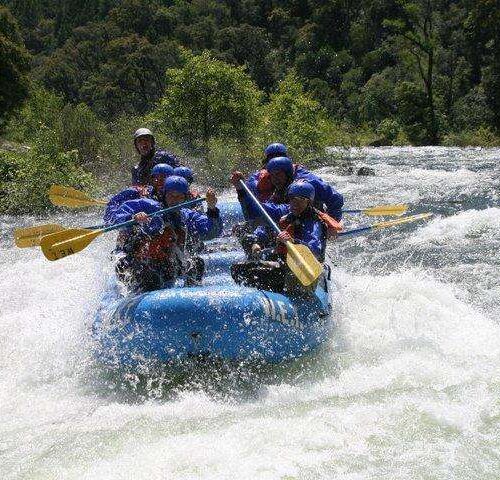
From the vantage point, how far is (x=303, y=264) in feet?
13.7

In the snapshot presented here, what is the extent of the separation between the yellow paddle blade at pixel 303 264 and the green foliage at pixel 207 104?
11.2 m

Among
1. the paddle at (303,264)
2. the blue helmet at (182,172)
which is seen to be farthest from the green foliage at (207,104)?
the paddle at (303,264)

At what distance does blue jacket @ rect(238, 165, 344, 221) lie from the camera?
17.6 feet

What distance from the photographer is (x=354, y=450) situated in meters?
3.22

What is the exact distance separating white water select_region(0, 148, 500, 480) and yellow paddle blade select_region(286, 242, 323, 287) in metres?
0.75

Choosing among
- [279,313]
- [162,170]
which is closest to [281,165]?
[162,170]

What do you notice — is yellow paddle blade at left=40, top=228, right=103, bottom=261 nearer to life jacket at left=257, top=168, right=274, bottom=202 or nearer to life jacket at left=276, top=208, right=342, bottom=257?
life jacket at left=276, top=208, right=342, bottom=257

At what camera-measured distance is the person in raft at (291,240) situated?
15.3ft

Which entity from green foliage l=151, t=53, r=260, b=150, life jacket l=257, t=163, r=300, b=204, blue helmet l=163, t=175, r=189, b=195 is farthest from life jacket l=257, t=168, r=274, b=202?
green foliage l=151, t=53, r=260, b=150

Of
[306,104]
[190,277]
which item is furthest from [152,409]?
[306,104]

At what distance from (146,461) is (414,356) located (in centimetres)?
214

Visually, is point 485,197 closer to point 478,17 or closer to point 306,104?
point 306,104

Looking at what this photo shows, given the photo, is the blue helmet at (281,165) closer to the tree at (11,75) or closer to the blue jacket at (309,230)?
the blue jacket at (309,230)

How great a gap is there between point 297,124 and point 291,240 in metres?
11.8
